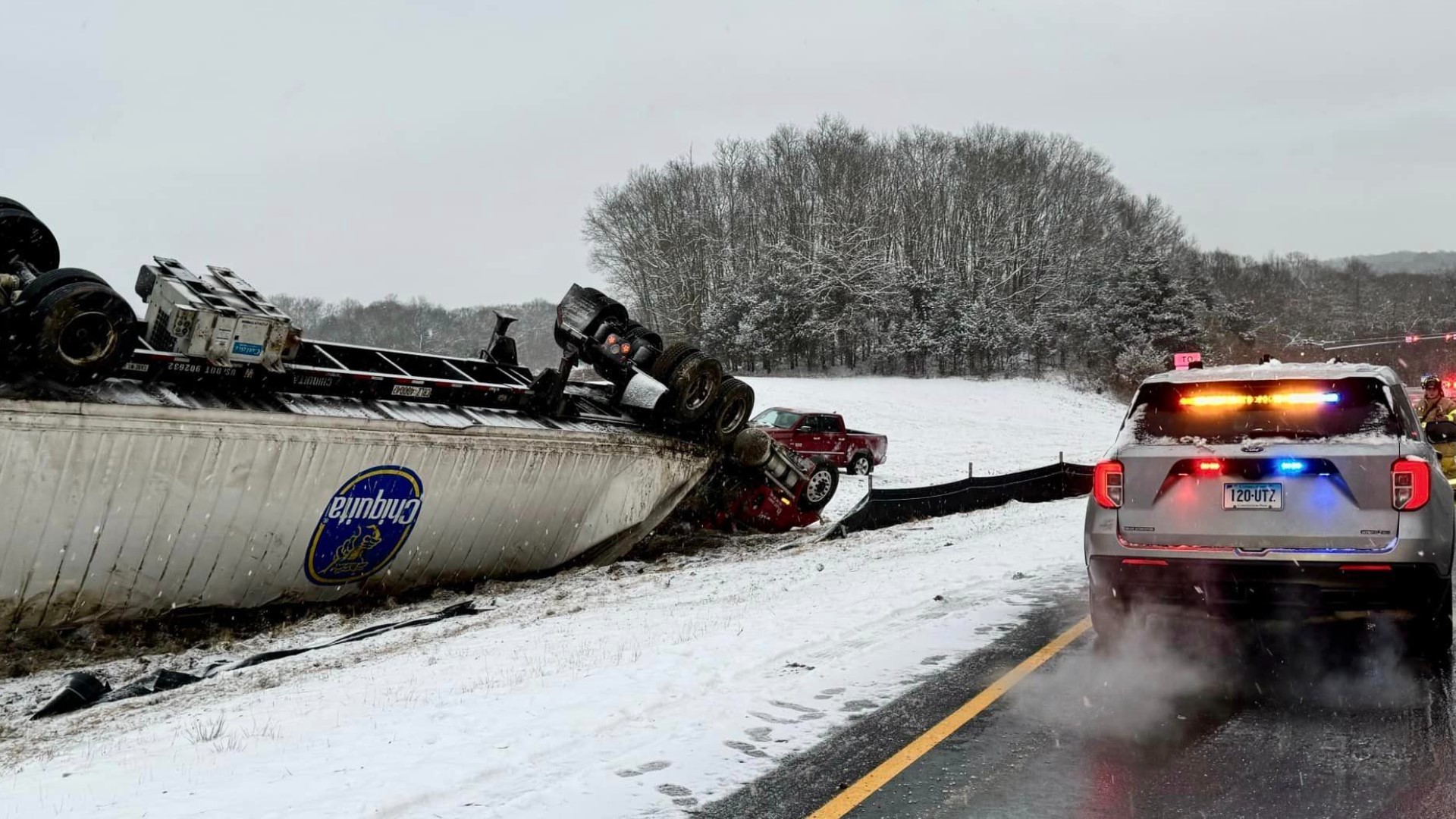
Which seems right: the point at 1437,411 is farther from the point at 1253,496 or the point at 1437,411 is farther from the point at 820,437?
the point at 820,437

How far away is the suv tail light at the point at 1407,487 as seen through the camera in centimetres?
503

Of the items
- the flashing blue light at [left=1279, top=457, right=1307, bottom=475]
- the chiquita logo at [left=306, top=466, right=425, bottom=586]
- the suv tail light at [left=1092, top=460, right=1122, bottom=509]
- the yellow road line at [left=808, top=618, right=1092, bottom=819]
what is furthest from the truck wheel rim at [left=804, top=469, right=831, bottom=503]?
the flashing blue light at [left=1279, top=457, right=1307, bottom=475]

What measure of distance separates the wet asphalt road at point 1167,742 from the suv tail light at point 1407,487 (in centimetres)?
95

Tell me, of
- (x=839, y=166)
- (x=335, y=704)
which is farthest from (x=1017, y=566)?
(x=839, y=166)

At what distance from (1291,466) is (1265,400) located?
467 millimetres

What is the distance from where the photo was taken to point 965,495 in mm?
17000

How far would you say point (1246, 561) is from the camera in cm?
523

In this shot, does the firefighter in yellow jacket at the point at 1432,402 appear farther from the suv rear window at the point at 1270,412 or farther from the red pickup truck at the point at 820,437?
the red pickup truck at the point at 820,437

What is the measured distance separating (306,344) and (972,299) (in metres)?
55.8

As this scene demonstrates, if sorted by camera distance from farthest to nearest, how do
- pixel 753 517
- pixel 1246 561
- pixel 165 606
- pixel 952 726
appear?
pixel 753 517
pixel 165 606
pixel 1246 561
pixel 952 726

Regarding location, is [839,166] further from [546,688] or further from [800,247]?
[546,688]

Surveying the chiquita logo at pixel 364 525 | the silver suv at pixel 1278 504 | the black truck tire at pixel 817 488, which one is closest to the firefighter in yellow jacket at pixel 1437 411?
the black truck tire at pixel 817 488

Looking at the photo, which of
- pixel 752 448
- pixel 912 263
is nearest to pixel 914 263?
pixel 912 263

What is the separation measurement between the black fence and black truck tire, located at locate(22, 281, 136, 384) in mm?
8951
